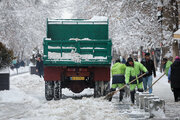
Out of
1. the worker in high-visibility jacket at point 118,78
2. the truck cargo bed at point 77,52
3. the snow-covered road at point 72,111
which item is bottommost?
the snow-covered road at point 72,111

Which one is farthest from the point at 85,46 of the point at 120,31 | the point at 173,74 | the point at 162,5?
the point at 120,31

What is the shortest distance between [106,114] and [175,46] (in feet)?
52.2

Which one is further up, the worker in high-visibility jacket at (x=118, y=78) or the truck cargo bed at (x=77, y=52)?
the truck cargo bed at (x=77, y=52)

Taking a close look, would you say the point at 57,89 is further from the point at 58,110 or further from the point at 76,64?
the point at 58,110

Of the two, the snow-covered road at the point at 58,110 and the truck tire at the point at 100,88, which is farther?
the truck tire at the point at 100,88

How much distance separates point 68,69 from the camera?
14617 mm

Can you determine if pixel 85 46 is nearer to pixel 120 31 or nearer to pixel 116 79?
pixel 116 79

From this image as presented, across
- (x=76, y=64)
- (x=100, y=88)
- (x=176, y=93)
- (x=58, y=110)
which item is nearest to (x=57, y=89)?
(x=76, y=64)

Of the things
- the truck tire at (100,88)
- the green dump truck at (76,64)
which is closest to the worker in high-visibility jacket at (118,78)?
the green dump truck at (76,64)

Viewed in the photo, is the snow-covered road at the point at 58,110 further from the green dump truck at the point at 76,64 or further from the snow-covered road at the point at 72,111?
the green dump truck at the point at 76,64

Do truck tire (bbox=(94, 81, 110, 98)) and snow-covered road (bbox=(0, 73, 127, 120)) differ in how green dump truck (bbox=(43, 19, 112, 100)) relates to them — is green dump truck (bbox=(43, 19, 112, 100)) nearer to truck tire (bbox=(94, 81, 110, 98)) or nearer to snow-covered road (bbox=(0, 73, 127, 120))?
truck tire (bbox=(94, 81, 110, 98))

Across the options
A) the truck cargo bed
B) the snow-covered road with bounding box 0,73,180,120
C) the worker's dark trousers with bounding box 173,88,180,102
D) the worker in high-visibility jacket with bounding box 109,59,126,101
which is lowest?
the snow-covered road with bounding box 0,73,180,120

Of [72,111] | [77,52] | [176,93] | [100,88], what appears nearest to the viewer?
[72,111]

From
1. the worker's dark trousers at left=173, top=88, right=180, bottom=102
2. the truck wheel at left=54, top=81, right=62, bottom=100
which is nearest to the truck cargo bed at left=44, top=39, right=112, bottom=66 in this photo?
the truck wheel at left=54, top=81, right=62, bottom=100
